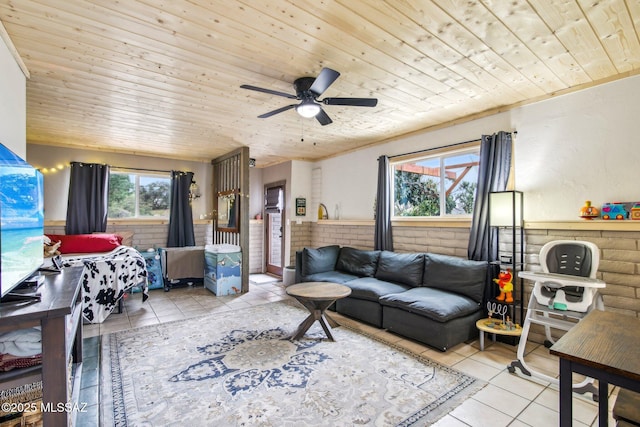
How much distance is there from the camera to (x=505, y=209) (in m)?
3.17

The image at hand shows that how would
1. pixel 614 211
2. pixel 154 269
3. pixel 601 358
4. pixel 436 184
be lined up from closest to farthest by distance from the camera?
pixel 601 358
pixel 614 211
pixel 436 184
pixel 154 269

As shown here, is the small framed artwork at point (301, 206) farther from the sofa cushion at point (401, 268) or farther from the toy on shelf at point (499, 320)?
the toy on shelf at point (499, 320)

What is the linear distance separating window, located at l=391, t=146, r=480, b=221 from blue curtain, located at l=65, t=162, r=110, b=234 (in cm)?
481

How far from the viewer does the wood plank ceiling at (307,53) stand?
1.87m

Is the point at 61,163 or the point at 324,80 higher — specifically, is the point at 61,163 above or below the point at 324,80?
below

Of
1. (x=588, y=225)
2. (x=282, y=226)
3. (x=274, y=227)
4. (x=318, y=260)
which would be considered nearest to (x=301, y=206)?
(x=282, y=226)

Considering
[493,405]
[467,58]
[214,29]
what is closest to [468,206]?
[467,58]

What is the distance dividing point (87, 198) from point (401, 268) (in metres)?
5.11

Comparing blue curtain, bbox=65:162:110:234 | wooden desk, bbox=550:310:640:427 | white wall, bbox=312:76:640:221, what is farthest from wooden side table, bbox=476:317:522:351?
blue curtain, bbox=65:162:110:234

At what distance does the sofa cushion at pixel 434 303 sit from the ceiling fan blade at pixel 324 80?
7.29 ft

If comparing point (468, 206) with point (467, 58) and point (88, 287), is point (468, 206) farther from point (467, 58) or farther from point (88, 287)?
point (88, 287)

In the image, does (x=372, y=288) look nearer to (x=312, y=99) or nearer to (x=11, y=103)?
(x=312, y=99)

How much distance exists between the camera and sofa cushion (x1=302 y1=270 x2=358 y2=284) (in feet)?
14.0

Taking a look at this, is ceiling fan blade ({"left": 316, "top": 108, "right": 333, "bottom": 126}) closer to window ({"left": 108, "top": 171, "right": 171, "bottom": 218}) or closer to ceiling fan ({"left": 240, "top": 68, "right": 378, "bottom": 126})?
ceiling fan ({"left": 240, "top": 68, "right": 378, "bottom": 126})
